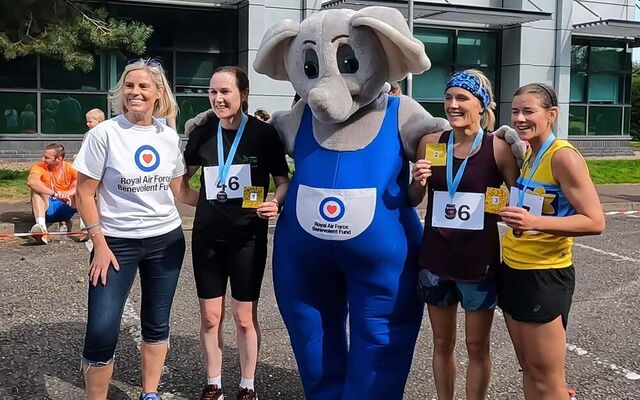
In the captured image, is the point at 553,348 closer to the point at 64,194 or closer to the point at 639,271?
the point at 639,271

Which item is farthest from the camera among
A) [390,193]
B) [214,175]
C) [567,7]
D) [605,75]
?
[605,75]

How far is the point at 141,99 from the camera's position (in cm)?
345

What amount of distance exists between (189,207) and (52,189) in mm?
2376

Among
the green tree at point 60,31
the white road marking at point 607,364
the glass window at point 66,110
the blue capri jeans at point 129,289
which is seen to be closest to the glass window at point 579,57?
the green tree at point 60,31

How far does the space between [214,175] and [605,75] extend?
20.0 metres

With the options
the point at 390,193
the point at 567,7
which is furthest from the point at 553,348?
the point at 567,7

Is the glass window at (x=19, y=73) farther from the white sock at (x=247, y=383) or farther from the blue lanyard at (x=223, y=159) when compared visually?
the white sock at (x=247, y=383)

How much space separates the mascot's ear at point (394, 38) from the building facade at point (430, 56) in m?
10.0

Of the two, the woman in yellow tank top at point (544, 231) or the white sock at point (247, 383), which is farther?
the white sock at point (247, 383)

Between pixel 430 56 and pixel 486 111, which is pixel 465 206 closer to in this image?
pixel 486 111

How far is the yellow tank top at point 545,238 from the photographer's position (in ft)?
9.59

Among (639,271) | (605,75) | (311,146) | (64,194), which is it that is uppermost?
(605,75)

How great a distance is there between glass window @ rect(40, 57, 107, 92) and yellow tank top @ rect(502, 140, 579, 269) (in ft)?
45.3

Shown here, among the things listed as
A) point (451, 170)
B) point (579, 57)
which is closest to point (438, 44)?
point (579, 57)
